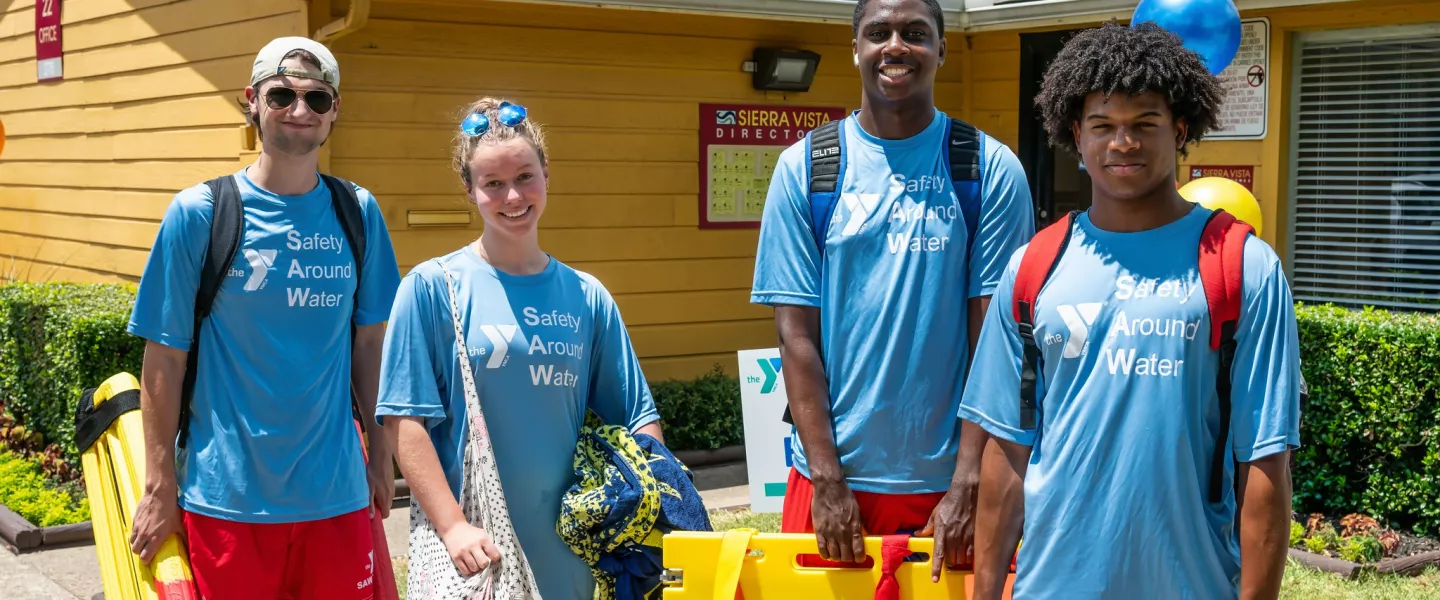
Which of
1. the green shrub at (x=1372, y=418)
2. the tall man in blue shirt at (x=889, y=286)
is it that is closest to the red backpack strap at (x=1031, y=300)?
the tall man in blue shirt at (x=889, y=286)

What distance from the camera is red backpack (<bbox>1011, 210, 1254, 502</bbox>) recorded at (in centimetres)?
242

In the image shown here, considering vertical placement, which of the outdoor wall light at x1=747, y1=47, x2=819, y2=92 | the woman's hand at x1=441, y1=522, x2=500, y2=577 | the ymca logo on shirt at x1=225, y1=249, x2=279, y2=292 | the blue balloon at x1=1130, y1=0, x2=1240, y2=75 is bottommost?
the woman's hand at x1=441, y1=522, x2=500, y2=577

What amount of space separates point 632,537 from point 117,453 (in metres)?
1.72

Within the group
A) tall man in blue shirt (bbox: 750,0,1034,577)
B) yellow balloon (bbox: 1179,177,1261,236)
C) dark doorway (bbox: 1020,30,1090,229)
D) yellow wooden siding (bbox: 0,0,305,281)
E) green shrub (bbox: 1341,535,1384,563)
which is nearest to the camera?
tall man in blue shirt (bbox: 750,0,1034,577)

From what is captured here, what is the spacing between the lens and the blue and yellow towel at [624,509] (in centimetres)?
301

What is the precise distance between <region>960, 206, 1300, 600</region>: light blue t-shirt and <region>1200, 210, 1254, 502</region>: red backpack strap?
0.01 meters

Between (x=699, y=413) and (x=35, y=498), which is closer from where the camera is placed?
(x=35, y=498)

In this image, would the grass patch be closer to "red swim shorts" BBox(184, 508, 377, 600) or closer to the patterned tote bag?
"red swim shorts" BBox(184, 508, 377, 600)

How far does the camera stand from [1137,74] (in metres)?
2.54

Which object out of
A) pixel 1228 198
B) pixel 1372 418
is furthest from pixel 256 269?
pixel 1372 418

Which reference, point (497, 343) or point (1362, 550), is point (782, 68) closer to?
point (1362, 550)

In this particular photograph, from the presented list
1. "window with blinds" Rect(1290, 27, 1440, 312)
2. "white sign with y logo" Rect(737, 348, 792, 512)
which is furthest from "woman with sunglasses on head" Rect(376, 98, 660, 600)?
"window with blinds" Rect(1290, 27, 1440, 312)

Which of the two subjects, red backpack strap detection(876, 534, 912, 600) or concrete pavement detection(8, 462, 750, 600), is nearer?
red backpack strap detection(876, 534, 912, 600)

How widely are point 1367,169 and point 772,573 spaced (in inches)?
263
